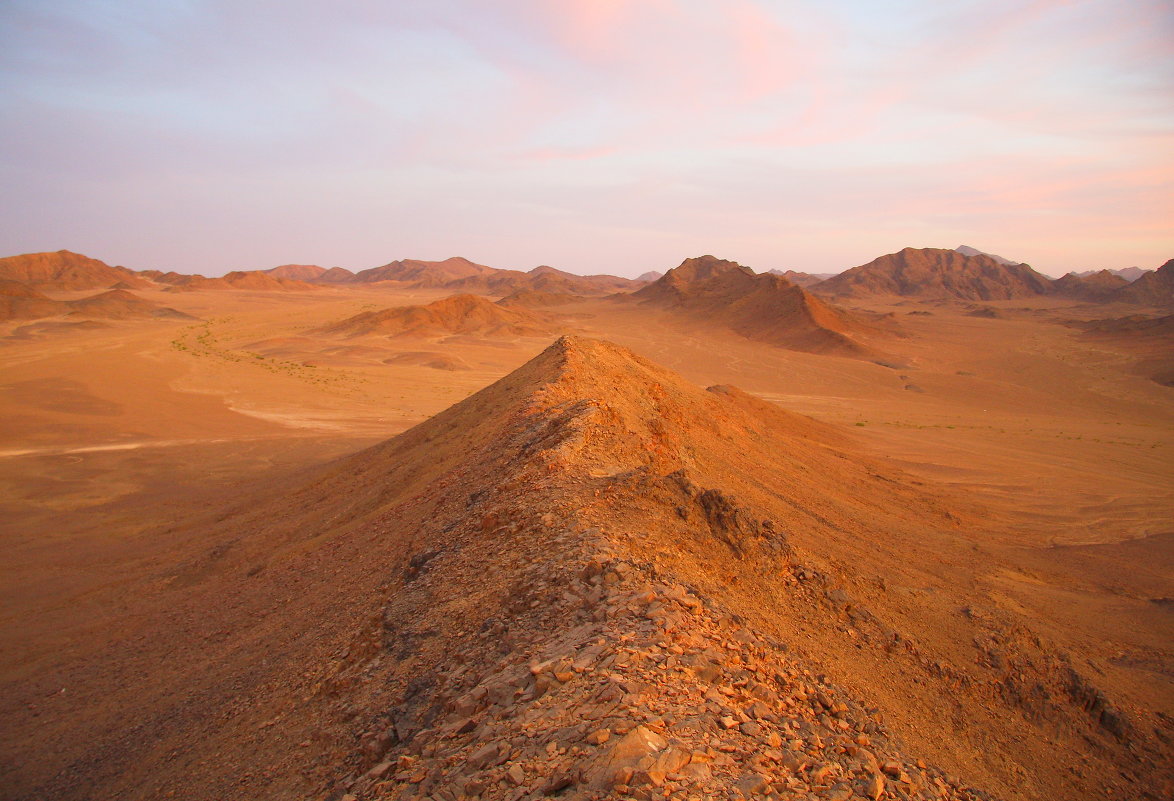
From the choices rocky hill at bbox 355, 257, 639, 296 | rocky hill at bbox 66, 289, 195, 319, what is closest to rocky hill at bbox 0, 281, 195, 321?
rocky hill at bbox 66, 289, 195, 319

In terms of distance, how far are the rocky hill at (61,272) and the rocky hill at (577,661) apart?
319 ft

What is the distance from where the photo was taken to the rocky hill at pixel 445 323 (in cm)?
5025

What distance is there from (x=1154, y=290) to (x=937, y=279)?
2499 cm

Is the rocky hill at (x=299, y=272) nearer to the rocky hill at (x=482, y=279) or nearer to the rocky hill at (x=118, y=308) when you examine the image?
the rocky hill at (x=482, y=279)

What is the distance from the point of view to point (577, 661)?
12.1 feet

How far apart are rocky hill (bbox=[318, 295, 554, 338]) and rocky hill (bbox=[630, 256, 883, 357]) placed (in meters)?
14.9

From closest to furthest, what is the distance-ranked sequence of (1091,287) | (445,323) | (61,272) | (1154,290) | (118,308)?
(445,323) → (118,308) → (1154,290) → (1091,287) → (61,272)

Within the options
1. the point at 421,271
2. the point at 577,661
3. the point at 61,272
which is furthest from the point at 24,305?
the point at 421,271

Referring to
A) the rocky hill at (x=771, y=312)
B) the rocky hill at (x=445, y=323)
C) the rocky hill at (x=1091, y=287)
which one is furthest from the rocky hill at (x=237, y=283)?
the rocky hill at (x=1091, y=287)

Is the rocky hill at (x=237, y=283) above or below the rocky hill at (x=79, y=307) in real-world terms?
above

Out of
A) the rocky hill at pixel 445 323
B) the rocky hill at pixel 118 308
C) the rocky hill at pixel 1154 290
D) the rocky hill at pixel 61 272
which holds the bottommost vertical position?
the rocky hill at pixel 445 323

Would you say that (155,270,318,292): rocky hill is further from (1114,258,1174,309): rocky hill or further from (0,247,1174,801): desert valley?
(1114,258,1174,309): rocky hill

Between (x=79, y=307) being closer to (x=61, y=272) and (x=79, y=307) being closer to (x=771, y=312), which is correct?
(x=61, y=272)

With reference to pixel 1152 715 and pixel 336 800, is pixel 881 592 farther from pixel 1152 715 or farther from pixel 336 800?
pixel 336 800
